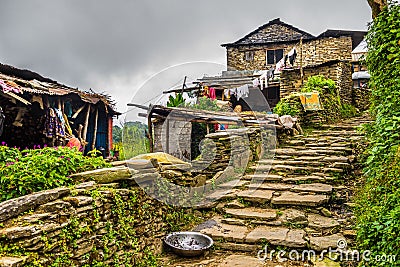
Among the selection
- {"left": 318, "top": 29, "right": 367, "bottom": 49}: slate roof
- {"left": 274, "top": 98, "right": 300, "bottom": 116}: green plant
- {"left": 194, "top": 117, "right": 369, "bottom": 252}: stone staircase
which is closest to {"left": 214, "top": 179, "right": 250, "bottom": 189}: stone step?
{"left": 194, "top": 117, "right": 369, "bottom": 252}: stone staircase

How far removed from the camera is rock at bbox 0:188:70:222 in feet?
7.41

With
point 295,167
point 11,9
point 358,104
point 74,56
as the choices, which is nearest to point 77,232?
point 295,167

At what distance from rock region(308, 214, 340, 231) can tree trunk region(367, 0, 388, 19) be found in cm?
277

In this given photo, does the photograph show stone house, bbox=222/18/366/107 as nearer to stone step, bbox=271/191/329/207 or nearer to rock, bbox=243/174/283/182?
rock, bbox=243/174/283/182

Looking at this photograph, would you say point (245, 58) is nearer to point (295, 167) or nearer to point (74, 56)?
point (74, 56)

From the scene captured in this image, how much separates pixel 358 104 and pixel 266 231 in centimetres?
1210

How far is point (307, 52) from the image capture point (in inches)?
734

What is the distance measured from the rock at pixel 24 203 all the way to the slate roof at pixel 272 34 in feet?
59.9

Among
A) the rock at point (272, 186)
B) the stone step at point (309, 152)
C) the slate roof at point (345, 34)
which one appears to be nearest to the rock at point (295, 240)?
the rock at point (272, 186)

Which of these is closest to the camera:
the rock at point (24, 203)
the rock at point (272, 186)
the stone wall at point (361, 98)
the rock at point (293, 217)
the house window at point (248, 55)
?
the rock at point (24, 203)

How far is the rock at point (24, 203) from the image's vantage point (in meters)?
2.26

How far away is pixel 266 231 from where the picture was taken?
4.11 metres

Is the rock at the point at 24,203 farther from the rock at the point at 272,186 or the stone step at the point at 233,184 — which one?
the rock at the point at 272,186

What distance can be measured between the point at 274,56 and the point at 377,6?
15.6 m
